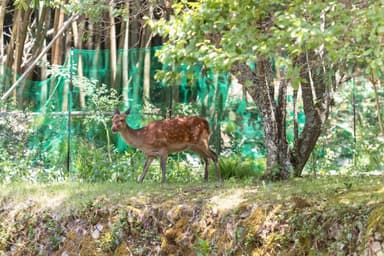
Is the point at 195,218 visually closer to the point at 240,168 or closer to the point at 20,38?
the point at 240,168

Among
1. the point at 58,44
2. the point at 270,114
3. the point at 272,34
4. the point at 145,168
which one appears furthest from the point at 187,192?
the point at 58,44

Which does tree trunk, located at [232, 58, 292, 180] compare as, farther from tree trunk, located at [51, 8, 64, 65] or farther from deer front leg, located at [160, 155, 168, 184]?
tree trunk, located at [51, 8, 64, 65]

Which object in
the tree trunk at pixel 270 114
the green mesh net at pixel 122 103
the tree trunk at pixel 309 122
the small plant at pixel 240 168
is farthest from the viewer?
the green mesh net at pixel 122 103

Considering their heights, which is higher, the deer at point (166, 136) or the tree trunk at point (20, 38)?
the tree trunk at point (20, 38)

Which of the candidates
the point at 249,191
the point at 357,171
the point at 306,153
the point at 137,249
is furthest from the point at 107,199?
the point at 357,171

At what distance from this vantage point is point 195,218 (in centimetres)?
826

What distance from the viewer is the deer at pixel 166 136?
11.1m

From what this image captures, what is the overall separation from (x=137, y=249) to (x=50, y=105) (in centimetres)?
443

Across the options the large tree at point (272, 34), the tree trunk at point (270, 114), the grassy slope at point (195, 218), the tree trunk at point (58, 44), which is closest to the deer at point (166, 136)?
the grassy slope at point (195, 218)

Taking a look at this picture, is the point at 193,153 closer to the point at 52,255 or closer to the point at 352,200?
the point at 52,255

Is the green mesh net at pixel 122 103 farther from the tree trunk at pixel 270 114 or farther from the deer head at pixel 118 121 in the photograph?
the tree trunk at pixel 270 114

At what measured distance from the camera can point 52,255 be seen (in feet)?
30.1

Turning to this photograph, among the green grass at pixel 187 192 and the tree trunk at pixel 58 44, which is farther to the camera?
the tree trunk at pixel 58 44

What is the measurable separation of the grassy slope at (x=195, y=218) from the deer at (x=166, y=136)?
1.05 m
